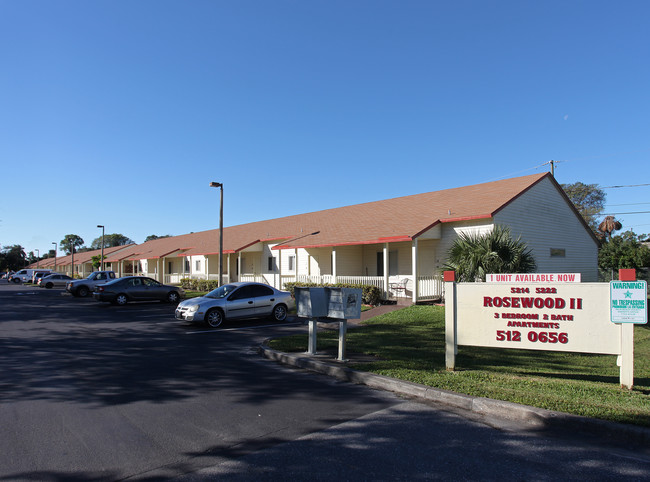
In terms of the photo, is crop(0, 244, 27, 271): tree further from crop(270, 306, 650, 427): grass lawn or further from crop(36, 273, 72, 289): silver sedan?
crop(270, 306, 650, 427): grass lawn

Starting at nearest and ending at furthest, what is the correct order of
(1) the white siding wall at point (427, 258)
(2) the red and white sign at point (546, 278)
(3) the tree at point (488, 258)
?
(2) the red and white sign at point (546, 278)
(3) the tree at point (488, 258)
(1) the white siding wall at point (427, 258)

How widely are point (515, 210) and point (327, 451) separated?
17459mm

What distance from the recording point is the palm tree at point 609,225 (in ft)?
135

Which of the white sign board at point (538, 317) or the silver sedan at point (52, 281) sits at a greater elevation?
the white sign board at point (538, 317)

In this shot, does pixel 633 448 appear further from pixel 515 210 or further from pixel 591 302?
pixel 515 210

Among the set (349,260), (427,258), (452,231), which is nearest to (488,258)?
(452,231)

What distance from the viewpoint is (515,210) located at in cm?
1941

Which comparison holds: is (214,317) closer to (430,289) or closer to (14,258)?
(430,289)

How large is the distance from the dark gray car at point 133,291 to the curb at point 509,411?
1697 centimetres

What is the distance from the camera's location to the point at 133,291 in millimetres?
22000

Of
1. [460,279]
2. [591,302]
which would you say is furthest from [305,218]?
[591,302]

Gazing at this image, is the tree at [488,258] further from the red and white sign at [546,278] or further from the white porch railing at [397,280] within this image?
the red and white sign at [546,278]

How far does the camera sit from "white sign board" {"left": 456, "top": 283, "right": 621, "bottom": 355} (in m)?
6.55

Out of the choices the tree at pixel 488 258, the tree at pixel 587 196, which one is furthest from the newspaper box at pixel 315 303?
the tree at pixel 587 196
